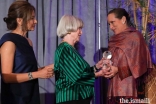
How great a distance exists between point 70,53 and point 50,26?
4.08 ft

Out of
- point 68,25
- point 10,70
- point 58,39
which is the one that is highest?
point 68,25

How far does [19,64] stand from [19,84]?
13 centimetres

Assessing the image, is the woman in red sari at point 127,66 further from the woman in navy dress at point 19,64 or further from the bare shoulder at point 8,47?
the bare shoulder at point 8,47

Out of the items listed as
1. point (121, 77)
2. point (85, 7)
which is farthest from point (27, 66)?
point (85, 7)

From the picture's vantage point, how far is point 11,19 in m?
1.86

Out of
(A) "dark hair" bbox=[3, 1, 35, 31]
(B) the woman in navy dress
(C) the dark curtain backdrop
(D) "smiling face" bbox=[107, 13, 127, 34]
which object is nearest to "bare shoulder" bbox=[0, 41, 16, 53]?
(B) the woman in navy dress

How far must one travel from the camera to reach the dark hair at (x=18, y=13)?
6.04ft

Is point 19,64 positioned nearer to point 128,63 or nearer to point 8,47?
point 8,47

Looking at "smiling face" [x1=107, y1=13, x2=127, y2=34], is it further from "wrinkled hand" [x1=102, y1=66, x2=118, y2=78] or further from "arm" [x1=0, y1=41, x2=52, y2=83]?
"arm" [x1=0, y1=41, x2=52, y2=83]

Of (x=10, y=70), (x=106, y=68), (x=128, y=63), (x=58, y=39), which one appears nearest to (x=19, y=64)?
(x=10, y=70)

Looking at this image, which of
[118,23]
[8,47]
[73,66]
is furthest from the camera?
[118,23]

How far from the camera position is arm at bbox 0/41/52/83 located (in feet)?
5.68

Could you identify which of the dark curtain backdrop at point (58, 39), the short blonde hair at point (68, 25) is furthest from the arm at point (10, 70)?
the dark curtain backdrop at point (58, 39)

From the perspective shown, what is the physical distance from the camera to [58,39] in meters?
3.10
